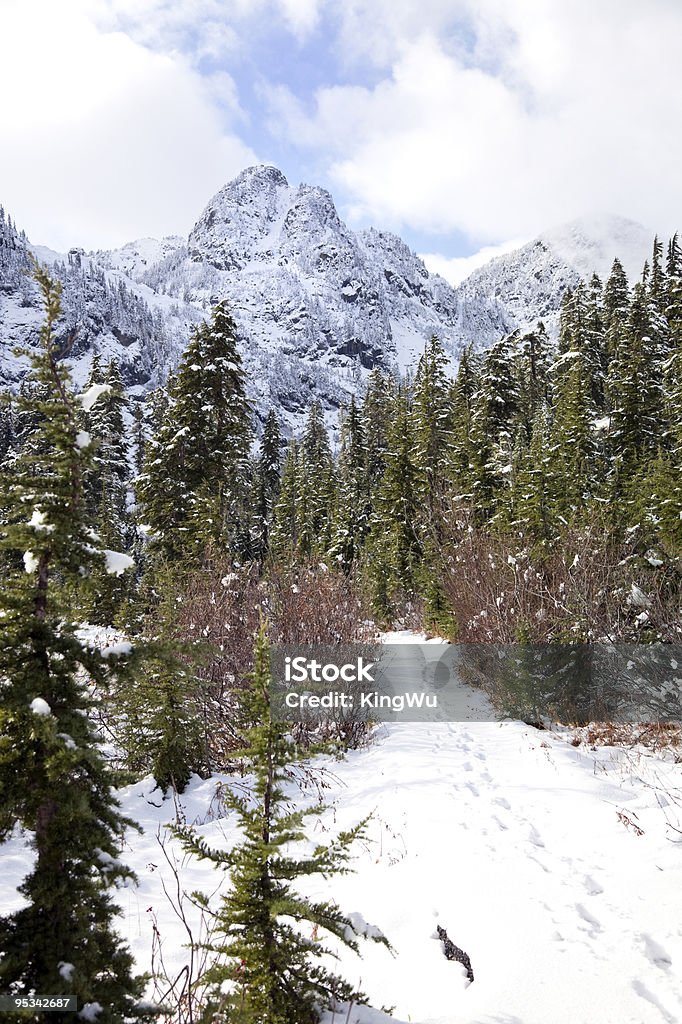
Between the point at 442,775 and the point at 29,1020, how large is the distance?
6071 millimetres

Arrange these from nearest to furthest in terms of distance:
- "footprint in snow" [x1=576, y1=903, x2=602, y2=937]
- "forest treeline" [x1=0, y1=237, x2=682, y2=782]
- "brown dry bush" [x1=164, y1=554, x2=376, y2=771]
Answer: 1. "footprint in snow" [x1=576, y1=903, x2=602, y2=937]
2. "forest treeline" [x1=0, y1=237, x2=682, y2=782]
3. "brown dry bush" [x1=164, y1=554, x2=376, y2=771]

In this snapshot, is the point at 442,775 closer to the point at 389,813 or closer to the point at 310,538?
the point at 389,813

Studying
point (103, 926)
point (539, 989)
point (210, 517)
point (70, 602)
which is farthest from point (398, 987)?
point (210, 517)

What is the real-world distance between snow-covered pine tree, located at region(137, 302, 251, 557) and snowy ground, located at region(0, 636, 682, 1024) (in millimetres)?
12267

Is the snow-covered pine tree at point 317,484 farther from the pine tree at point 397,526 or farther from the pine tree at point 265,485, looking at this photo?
the pine tree at point 397,526

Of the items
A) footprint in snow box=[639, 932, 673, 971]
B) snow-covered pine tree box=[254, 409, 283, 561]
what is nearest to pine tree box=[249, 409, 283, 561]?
snow-covered pine tree box=[254, 409, 283, 561]

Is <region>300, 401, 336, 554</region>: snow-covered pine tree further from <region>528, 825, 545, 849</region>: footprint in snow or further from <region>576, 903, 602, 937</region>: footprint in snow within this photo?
<region>576, 903, 602, 937</region>: footprint in snow

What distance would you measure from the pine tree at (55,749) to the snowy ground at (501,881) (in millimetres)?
1489

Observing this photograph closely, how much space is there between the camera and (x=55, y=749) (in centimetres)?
228

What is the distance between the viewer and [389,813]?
20.5 feet

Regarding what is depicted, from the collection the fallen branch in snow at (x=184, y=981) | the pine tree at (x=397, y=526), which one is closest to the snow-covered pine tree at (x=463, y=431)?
the pine tree at (x=397, y=526)

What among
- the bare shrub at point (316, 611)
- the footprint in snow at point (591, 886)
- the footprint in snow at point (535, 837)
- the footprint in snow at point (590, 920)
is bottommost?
the footprint in snow at point (535, 837)

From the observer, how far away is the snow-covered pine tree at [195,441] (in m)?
18.8

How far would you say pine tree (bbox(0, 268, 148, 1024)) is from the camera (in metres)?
2.18
